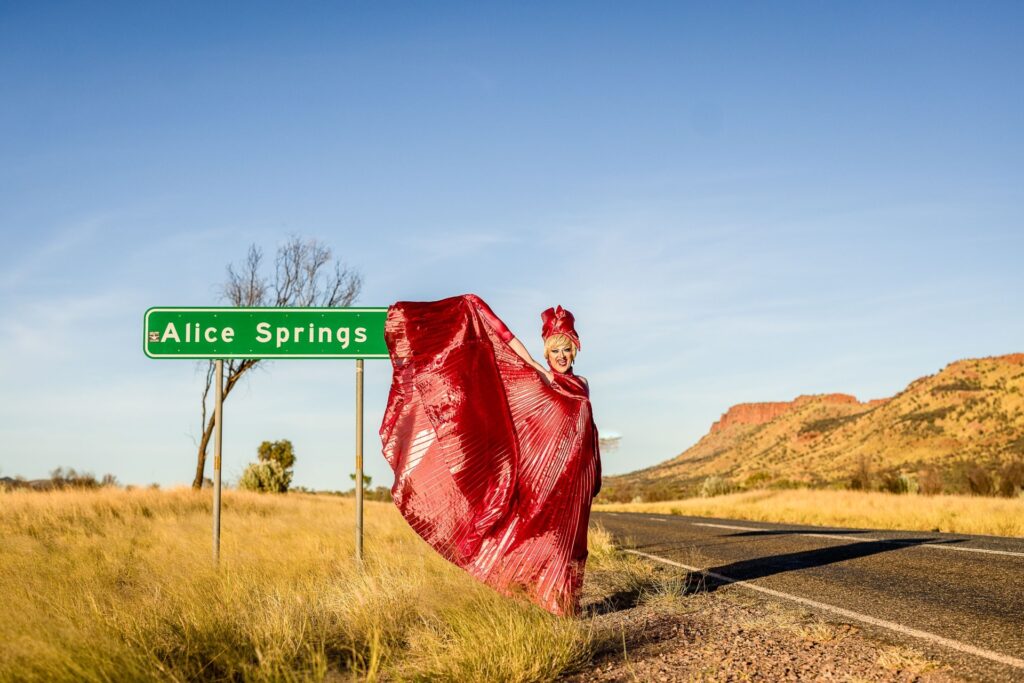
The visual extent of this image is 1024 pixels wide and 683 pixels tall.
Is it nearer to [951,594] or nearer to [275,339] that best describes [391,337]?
[275,339]

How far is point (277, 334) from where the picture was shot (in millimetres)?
9586

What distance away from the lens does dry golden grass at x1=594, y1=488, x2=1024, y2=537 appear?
1597 cm

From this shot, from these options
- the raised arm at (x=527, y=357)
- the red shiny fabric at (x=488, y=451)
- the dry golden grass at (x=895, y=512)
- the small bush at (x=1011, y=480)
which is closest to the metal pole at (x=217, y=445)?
the red shiny fabric at (x=488, y=451)

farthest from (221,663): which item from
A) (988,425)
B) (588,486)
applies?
(988,425)

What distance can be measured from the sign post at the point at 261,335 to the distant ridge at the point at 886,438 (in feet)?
80.6

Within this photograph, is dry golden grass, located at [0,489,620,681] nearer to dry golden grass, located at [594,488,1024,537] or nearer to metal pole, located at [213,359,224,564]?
metal pole, located at [213,359,224,564]

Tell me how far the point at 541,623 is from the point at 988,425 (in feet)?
210

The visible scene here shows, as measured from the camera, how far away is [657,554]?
11484mm

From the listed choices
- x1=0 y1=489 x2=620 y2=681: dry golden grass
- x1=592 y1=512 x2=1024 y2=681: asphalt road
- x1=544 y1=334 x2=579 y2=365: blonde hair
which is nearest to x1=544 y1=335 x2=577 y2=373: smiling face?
x1=544 y1=334 x2=579 y2=365: blonde hair

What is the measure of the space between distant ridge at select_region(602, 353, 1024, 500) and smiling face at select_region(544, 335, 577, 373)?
85.0 feet

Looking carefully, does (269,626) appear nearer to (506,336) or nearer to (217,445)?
(506,336)

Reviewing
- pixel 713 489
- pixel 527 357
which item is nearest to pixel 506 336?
pixel 527 357

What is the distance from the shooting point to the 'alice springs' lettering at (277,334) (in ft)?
31.2

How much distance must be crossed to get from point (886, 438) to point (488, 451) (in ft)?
237
